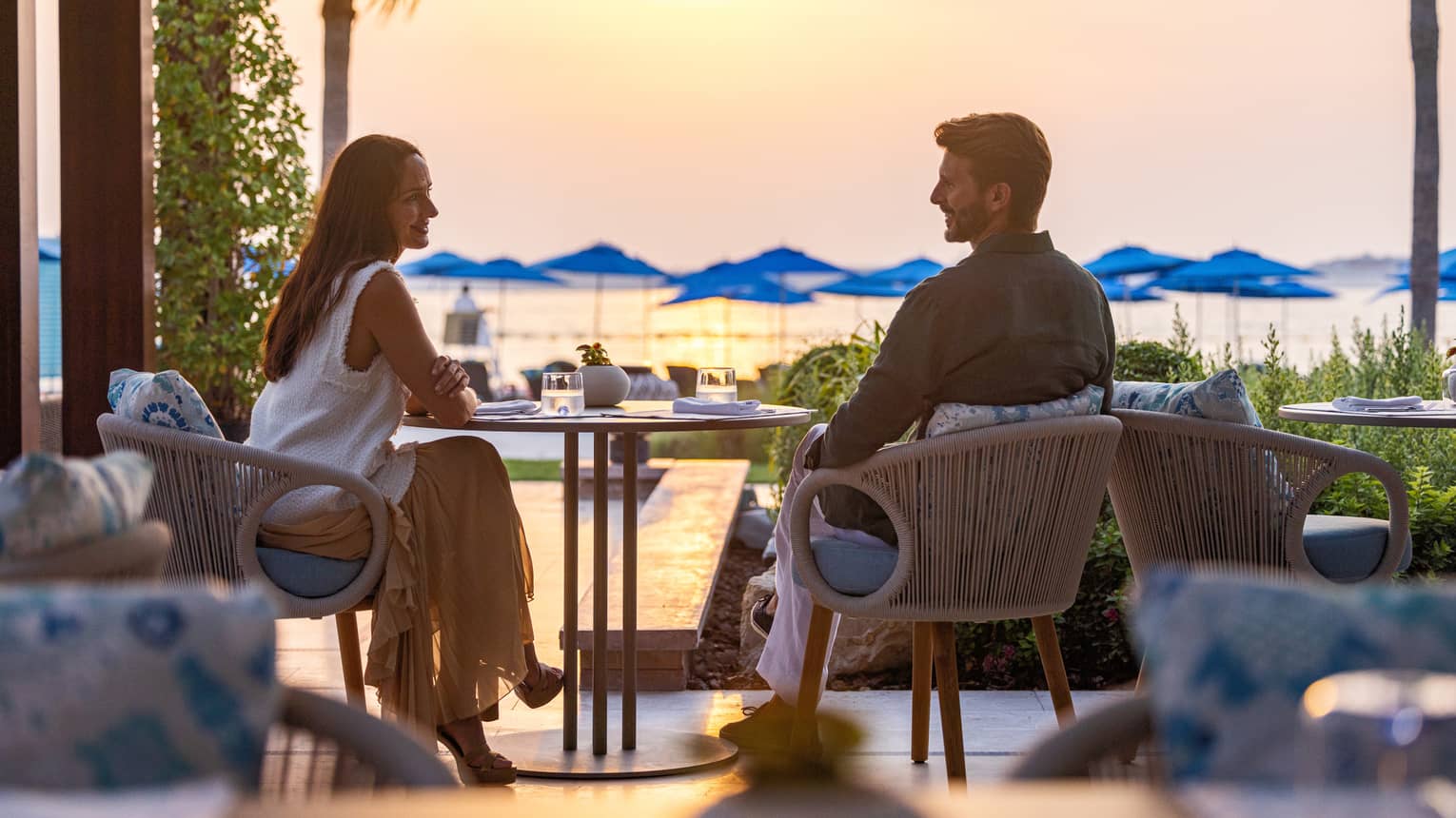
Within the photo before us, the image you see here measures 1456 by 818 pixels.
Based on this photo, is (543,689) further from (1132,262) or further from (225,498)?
(1132,262)

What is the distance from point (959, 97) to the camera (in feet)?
47.9

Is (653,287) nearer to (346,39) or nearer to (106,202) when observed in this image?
(346,39)

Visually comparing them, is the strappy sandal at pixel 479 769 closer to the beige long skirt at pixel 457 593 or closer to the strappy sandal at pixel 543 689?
the beige long skirt at pixel 457 593

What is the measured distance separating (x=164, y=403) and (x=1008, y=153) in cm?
169

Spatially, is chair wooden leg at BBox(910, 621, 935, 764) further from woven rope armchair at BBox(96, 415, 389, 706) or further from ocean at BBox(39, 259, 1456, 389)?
ocean at BBox(39, 259, 1456, 389)

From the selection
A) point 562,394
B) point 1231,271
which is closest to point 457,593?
point 562,394

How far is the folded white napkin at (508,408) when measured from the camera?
2.97 meters

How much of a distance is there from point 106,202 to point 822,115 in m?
13.3

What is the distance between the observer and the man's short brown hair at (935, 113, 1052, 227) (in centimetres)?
281

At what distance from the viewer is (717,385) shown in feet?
10.5

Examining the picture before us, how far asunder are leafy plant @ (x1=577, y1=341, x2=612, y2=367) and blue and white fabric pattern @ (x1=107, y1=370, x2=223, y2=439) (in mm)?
929

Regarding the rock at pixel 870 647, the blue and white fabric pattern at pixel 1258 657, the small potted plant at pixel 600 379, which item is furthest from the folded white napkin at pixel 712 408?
the blue and white fabric pattern at pixel 1258 657

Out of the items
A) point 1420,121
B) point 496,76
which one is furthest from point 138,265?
point 496,76

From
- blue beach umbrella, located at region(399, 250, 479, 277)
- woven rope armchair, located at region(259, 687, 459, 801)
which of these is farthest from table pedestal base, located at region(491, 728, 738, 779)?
blue beach umbrella, located at region(399, 250, 479, 277)
